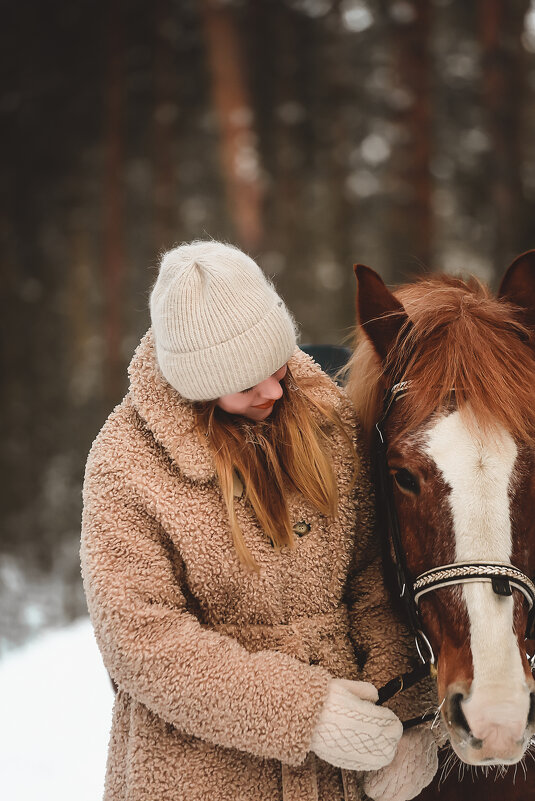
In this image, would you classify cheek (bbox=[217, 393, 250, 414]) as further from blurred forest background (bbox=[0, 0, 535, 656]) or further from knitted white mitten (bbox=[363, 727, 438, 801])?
blurred forest background (bbox=[0, 0, 535, 656])

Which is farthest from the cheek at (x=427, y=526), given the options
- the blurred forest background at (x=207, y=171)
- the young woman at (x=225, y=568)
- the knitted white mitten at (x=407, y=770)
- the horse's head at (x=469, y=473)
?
the blurred forest background at (x=207, y=171)

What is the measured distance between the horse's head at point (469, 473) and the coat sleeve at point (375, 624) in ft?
0.40

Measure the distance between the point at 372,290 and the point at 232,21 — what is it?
2153 millimetres

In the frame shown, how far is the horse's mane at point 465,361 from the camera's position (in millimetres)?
731

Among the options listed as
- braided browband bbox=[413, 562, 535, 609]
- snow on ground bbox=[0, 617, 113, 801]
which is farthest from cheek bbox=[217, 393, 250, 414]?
snow on ground bbox=[0, 617, 113, 801]

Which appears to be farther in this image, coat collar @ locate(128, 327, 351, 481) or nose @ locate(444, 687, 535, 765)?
coat collar @ locate(128, 327, 351, 481)

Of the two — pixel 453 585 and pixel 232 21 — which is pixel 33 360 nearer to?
pixel 232 21

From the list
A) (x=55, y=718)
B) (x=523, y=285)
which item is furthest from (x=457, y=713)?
(x=55, y=718)

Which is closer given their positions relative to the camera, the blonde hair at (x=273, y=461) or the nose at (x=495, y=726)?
the nose at (x=495, y=726)

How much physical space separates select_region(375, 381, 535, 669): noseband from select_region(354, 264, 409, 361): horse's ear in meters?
0.07

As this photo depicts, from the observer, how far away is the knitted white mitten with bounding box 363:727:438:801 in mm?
760

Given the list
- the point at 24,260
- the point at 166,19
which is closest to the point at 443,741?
the point at 24,260

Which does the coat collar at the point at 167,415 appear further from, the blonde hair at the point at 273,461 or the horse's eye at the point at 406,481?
the horse's eye at the point at 406,481

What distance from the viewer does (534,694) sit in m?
0.64
